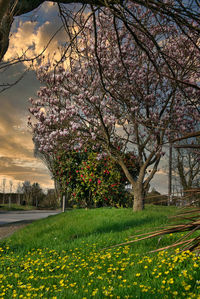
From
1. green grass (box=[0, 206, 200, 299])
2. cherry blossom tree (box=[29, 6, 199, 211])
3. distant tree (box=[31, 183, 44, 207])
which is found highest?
cherry blossom tree (box=[29, 6, 199, 211])

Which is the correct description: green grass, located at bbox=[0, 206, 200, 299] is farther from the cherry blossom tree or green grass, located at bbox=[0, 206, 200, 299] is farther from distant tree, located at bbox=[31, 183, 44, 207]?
distant tree, located at bbox=[31, 183, 44, 207]

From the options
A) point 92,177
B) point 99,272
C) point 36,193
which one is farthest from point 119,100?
point 36,193

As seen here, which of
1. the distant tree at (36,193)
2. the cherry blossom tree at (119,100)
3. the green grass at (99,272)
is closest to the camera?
the green grass at (99,272)

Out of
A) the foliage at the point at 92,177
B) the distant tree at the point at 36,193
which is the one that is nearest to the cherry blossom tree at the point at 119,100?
the foliage at the point at 92,177

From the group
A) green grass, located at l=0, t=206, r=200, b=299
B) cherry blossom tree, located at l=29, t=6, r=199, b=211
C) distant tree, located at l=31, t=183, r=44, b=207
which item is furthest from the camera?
distant tree, located at l=31, t=183, r=44, b=207

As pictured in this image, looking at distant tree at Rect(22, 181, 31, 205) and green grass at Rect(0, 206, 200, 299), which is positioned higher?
distant tree at Rect(22, 181, 31, 205)

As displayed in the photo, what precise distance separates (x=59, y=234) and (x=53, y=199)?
24461 mm

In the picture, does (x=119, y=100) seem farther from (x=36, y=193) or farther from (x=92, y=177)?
(x=36, y=193)

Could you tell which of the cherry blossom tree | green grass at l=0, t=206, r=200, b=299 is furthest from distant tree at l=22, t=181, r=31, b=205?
green grass at l=0, t=206, r=200, b=299

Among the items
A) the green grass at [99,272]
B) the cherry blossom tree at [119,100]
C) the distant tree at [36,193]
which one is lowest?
the green grass at [99,272]

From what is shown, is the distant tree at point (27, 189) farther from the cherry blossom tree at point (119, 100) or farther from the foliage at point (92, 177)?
the cherry blossom tree at point (119, 100)

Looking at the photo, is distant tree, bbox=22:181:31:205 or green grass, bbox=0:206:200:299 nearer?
green grass, bbox=0:206:200:299

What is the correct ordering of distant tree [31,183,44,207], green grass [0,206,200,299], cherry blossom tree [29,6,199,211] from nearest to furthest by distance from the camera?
1. green grass [0,206,200,299]
2. cherry blossom tree [29,6,199,211]
3. distant tree [31,183,44,207]

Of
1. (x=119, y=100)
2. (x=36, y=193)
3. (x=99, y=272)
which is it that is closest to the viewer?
(x=99, y=272)
